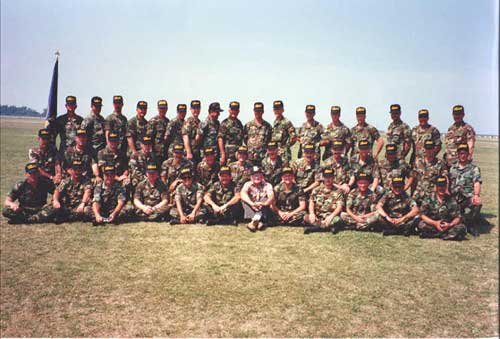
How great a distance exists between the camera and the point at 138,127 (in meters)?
9.70

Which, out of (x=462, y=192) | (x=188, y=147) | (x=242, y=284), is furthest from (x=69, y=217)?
(x=462, y=192)

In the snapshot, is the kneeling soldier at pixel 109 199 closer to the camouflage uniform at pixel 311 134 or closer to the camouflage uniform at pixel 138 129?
the camouflage uniform at pixel 138 129

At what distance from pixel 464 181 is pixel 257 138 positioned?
458 cm

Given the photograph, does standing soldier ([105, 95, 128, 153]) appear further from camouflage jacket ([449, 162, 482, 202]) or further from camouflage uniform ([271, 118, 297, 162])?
camouflage jacket ([449, 162, 482, 202])

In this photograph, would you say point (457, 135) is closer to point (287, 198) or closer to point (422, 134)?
point (422, 134)

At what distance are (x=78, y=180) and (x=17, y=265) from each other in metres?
2.94

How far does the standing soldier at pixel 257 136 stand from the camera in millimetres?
9680

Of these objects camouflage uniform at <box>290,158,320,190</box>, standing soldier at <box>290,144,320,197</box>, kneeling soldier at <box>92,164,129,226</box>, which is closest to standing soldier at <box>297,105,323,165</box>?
standing soldier at <box>290,144,320,197</box>

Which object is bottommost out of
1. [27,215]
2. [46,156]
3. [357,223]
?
[27,215]

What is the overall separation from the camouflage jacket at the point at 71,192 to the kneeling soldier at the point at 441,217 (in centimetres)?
687

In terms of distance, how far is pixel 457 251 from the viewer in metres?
6.91

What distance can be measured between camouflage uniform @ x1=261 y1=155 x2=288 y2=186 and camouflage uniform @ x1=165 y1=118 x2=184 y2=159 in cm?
214

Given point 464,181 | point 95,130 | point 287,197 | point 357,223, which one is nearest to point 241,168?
point 287,197

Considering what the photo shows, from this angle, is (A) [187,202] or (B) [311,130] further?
(B) [311,130]
